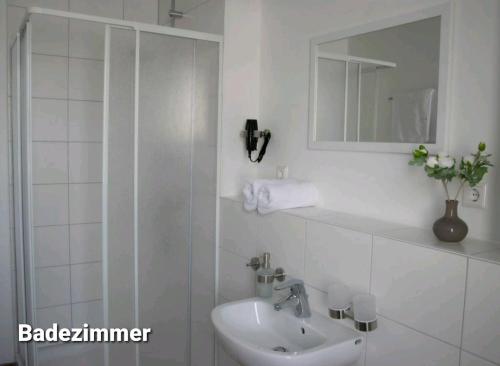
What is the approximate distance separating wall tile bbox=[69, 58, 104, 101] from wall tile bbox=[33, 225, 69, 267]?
0.81m

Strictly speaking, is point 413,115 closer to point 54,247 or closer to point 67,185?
point 67,185

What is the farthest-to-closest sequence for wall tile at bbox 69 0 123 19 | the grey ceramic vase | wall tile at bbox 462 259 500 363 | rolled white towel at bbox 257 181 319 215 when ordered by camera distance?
wall tile at bbox 69 0 123 19, rolled white towel at bbox 257 181 319 215, the grey ceramic vase, wall tile at bbox 462 259 500 363

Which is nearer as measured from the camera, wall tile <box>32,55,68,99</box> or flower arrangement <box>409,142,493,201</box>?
flower arrangement <box>409,142,493,201</box>

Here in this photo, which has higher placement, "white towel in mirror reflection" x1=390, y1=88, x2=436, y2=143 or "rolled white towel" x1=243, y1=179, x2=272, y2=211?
"white towel in mirror reflection" x1=390, y1=88, x2=436, y2=143

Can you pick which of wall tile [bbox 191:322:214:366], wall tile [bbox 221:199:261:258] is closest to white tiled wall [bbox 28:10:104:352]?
wall tile [bbox 191:322:214:366]

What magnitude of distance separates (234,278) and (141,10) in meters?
1.98

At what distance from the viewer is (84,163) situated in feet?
9.18

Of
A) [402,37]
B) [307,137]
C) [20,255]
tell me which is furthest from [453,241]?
[20,255]

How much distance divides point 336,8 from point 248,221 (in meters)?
1.10

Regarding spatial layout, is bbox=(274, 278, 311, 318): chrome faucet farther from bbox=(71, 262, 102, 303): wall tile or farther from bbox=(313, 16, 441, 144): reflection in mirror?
bbox=(71, 262, 102, 303): wall tile

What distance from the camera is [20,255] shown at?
261 centimetres

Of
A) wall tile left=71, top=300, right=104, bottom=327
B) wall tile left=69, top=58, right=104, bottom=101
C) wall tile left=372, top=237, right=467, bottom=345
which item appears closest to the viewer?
wall tile left=372, top=237, right=467, bottom=345

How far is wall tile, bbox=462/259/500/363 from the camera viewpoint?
1288 mm

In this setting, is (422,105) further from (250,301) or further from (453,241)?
(250,301)
